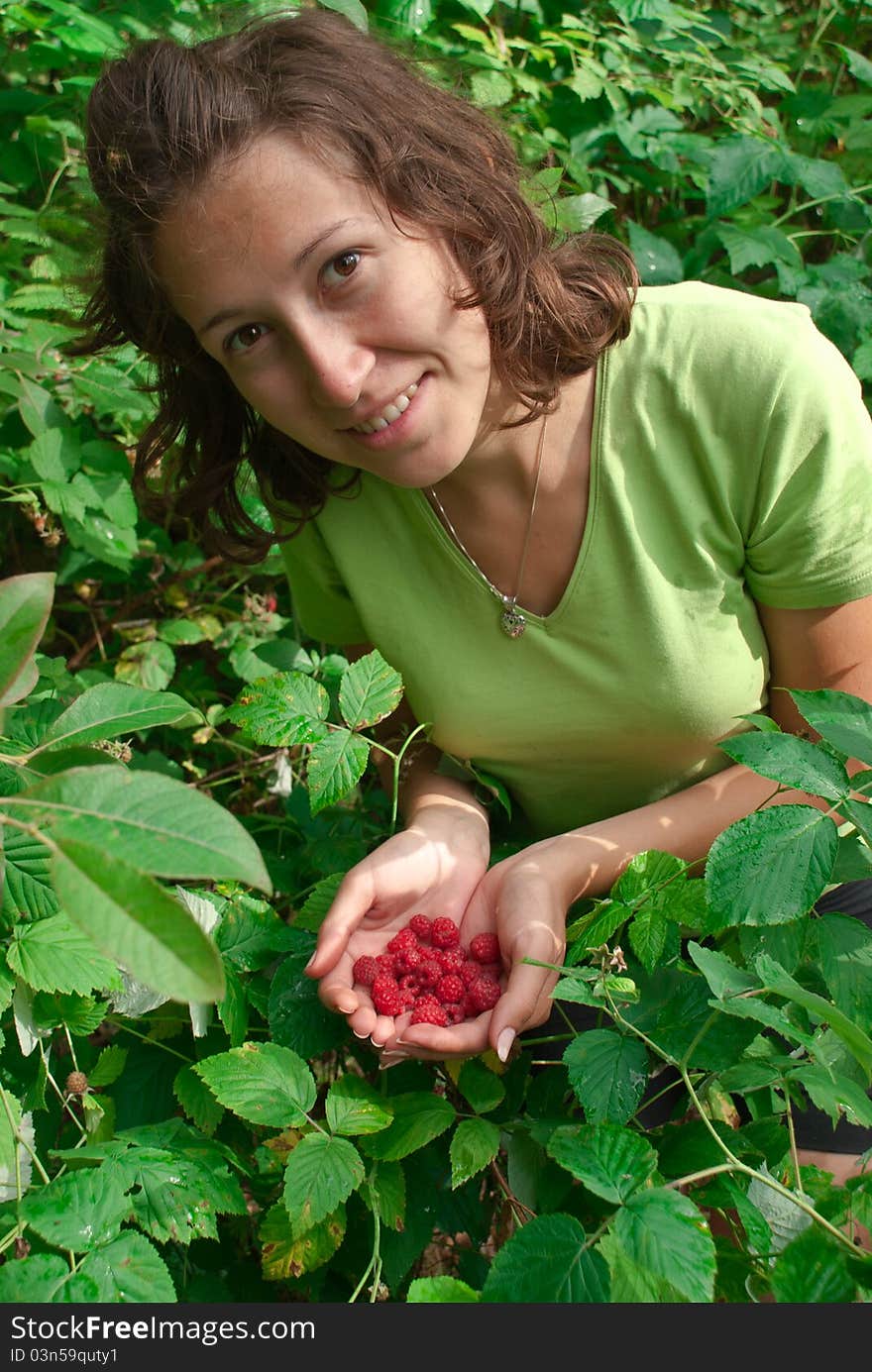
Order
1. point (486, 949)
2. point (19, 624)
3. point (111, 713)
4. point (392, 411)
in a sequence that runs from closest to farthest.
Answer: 1. point (19, 624)
2. point (111, 713)
3. point (392, 411)
4. point (486, 949)

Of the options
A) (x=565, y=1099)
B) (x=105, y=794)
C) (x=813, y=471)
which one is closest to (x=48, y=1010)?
(x=565, y=1099)

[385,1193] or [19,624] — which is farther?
[385,1193]

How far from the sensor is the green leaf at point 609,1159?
938mm

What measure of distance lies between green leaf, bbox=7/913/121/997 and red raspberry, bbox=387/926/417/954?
0.39m

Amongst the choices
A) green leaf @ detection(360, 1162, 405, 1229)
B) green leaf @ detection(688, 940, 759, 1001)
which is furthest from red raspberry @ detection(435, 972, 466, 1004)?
green leaf @ detection(688, 940, 759, 1001)

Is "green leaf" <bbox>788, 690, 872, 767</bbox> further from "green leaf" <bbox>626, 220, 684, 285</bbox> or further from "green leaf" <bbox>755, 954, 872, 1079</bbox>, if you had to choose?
"green leaf" <bbox>626, 220, 684, 285</bbox>

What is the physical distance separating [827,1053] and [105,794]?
29.4 inches

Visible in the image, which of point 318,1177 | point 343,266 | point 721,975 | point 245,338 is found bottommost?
point 318,1177

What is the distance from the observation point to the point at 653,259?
2432 mm

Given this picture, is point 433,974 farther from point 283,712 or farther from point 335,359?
point 335,359

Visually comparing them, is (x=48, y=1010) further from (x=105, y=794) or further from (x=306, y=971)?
(x=105, y=794)

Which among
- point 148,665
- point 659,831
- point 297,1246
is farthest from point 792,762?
point 148,665

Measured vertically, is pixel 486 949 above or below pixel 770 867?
below

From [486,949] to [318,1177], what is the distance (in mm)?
393
